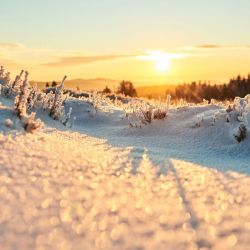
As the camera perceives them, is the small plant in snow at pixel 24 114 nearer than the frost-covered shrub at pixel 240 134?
Yes

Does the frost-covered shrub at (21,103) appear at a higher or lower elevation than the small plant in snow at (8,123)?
higher

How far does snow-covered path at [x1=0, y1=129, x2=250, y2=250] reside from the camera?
1.76m

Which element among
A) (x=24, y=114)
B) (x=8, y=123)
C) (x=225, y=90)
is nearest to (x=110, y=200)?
(x=8, y=123)

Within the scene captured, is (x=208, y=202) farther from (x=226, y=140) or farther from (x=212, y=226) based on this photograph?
(x=226, y=140)

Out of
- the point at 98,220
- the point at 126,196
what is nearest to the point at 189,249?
the point at 98,220

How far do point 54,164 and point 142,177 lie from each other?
0.53 metres

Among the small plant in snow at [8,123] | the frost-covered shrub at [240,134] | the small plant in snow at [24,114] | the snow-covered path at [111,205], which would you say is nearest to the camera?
the snow-covered path at [111,205]

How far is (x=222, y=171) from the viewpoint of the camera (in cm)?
331

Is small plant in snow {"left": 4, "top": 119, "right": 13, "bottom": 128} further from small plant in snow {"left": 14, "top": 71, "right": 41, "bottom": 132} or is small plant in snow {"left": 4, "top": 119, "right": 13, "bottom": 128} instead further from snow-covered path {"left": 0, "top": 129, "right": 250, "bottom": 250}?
snow-covered path {"left": 0, "top": 129, "right": 250, "bottom": 250}

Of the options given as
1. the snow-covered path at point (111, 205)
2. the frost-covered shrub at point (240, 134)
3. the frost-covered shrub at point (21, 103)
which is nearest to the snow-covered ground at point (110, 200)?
the snow-covered path at point (111, 205)

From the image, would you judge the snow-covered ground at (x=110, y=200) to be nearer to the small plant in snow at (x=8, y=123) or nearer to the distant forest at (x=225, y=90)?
the small plant in snow at (x=8, y=123)

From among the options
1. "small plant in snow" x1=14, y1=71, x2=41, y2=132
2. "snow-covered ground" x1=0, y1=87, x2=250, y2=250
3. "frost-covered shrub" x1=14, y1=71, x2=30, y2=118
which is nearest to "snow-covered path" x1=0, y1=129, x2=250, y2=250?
"snow-covered ground" x1=0, y1=87, x2=250, y2=250

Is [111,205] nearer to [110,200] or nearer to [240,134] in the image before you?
[110,200]

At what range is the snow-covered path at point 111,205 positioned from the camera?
1.76 metres
